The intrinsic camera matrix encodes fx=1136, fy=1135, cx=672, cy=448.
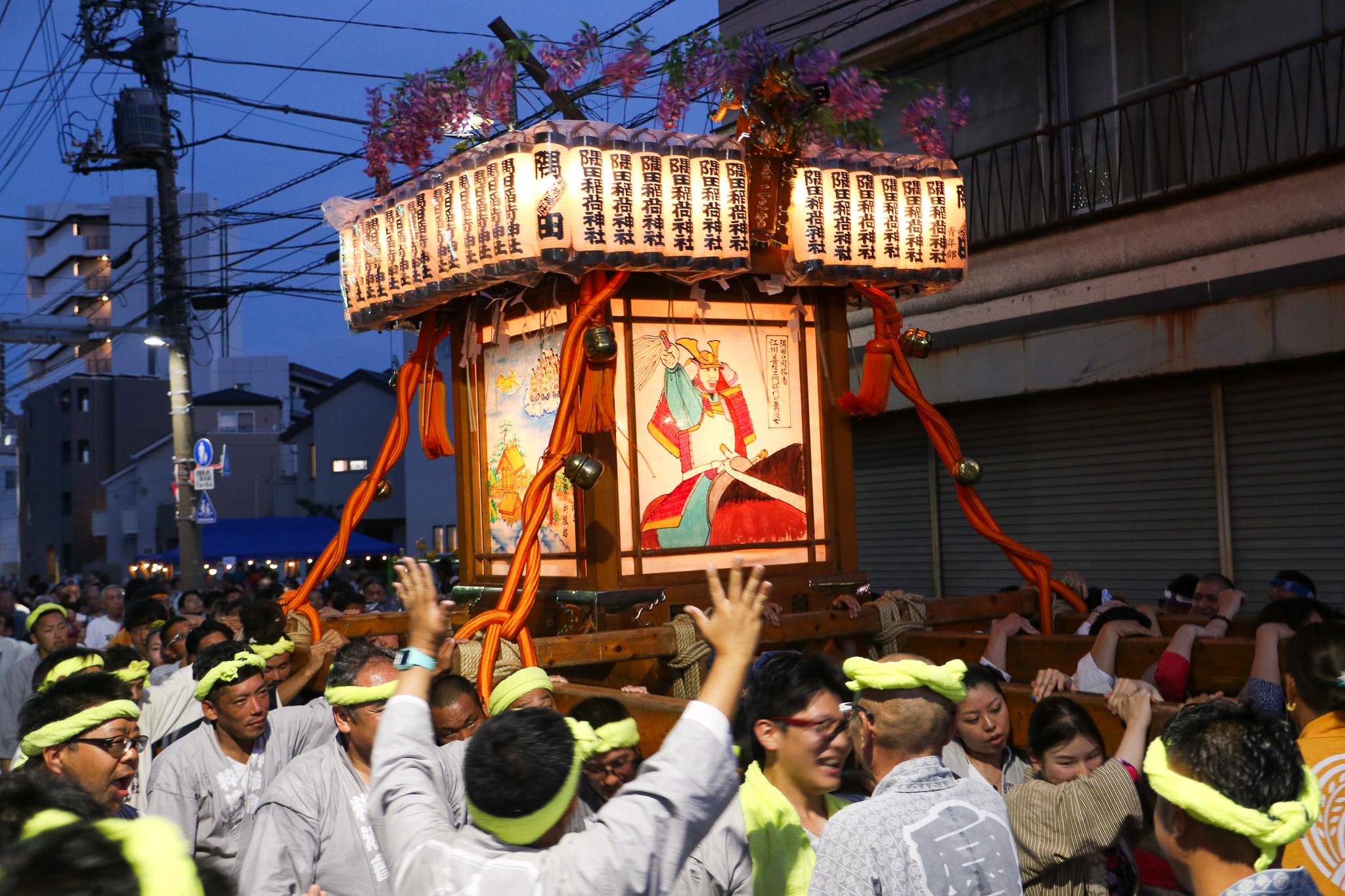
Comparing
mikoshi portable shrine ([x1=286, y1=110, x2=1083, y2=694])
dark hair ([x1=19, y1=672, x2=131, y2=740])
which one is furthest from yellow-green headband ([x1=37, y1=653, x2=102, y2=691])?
mikoshi portable shrine ([x1=286, y1=110, x2=1083, y2=694])

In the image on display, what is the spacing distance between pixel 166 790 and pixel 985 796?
3616mm

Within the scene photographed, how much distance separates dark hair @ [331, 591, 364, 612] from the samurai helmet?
20.1 feet

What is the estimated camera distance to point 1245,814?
2582 millimetres

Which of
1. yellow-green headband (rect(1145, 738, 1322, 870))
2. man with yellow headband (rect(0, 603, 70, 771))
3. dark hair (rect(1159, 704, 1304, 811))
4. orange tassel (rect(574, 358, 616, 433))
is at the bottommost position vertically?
man with yellow headband (rect(0, 603, 70, 771))

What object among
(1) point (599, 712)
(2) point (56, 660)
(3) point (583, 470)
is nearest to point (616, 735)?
(1) point (599, 712)

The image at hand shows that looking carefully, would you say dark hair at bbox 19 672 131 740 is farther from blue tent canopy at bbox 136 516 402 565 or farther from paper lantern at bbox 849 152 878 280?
blue tent canopy at bbox 136 516 402 565

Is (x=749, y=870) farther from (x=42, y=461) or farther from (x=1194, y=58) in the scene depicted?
(x=42, y=461)

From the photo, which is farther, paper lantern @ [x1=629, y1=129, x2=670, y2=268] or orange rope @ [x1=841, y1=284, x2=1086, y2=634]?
orange rope @ [x1=841, y1=284, x2=1086, y2=634]

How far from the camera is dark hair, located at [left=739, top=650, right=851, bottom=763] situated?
11.5ft

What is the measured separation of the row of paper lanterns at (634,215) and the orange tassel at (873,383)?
2.25 ft

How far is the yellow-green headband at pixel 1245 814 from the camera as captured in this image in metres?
2.57

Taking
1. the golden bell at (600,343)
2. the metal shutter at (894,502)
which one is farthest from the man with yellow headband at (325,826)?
the metal shutter at (894,502)

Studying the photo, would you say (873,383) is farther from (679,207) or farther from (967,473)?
(679,207)

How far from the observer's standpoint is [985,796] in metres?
3.26
